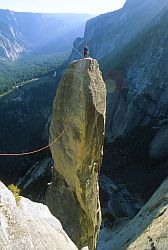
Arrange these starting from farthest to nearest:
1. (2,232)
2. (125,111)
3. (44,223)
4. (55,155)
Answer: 1. (125,111)
2. (55,155)
3. (44,223)
4. (2,232)

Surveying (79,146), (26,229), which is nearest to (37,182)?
(79,146)

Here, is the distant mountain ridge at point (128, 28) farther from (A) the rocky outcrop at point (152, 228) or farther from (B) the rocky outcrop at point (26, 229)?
(B) the rocky outcrop at point (26, 229)

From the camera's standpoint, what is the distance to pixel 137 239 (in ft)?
84.7

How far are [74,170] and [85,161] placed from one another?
95 centimetres

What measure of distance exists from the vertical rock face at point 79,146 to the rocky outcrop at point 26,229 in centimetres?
1202

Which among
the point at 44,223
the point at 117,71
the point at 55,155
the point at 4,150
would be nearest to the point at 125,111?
the point at 117,71

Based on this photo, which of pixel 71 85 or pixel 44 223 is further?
pixel 71 85

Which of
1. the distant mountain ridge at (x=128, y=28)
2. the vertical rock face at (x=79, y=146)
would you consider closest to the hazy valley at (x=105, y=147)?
the vertical rock face at (x=79, y=146)

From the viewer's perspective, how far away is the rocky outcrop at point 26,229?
1048 centimetres

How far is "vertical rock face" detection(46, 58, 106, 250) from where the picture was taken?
24531 millimetres

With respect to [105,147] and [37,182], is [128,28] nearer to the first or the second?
[105,147]

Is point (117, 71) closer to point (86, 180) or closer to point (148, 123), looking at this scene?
point (148, 123)

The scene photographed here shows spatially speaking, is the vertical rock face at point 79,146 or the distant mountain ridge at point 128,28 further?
the distant mountain ridge at point 128,28

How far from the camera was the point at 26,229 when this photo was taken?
36.1 feet
